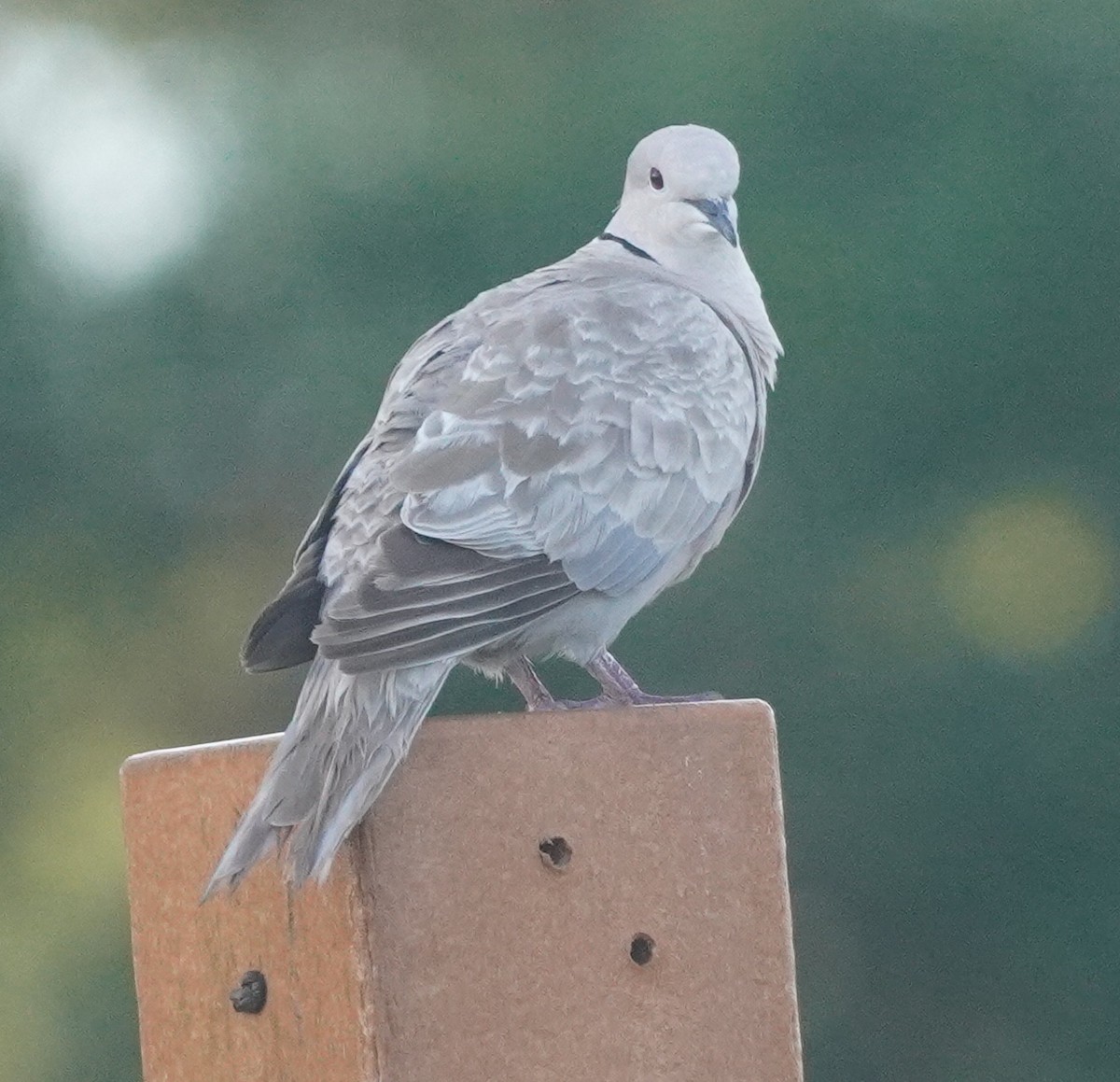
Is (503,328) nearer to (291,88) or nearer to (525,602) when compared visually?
(525,602)

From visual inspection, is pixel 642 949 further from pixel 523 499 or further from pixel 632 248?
pixel 632 248

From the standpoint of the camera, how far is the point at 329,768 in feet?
9.45

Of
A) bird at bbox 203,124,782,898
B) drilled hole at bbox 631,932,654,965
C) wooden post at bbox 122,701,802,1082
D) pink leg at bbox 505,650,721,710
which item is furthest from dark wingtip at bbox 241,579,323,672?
drilled hole at bbox 631,932,654,965

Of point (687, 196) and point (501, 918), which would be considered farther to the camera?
point (687, 196)

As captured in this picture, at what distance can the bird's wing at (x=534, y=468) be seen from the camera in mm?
3109

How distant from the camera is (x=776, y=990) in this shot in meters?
3.15

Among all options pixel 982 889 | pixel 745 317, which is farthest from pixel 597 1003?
pixel 982 889

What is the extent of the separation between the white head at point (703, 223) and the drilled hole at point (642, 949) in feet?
4.56

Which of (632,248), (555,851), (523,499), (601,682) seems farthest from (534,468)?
(632,248)

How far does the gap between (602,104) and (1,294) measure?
286 cm

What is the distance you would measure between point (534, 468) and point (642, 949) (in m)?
0.78

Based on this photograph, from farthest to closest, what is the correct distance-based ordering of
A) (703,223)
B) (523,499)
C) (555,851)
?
1. (703,223)
2. (523,499)
3. (555,851)

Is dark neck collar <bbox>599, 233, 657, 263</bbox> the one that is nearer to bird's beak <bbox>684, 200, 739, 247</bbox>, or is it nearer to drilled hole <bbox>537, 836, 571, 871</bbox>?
bird's beak <bbox>684, 200, 739, 247</bbox>

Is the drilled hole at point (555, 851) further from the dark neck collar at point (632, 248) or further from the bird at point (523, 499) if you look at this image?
the dark neck collar at point (632, 248)
